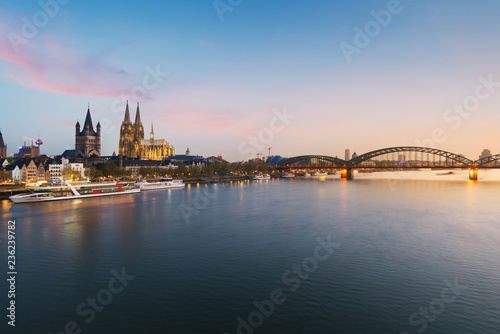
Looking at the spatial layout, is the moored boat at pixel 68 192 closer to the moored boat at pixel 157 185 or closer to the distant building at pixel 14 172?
the moored boat at pixel 157 185

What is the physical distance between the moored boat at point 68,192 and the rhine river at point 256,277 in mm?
26313

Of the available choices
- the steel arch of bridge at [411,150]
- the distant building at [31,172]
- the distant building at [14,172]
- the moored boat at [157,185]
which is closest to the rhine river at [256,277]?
the moored boat at [157,185]

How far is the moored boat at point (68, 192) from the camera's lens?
60375 millimetres

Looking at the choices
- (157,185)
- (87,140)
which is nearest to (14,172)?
(157,185)

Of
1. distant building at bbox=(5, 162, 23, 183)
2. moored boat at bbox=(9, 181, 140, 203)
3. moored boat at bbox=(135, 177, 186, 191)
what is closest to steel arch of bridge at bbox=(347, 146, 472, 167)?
moored boat at bbox=(135, 177, 186, 191)

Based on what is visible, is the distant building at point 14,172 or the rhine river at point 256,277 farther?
the distant building at point 14,172

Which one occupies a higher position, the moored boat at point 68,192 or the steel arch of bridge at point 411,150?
the steel arch of bridge at point 411,150

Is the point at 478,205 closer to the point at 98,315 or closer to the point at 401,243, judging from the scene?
the point at 401,243

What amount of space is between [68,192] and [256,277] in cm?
6419

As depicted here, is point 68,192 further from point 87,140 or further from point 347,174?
point 347,174

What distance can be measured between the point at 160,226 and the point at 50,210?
24709mm

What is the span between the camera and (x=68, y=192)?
2726 inches

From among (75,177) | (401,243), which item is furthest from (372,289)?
(75,177)

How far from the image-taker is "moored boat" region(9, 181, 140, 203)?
6038cm
